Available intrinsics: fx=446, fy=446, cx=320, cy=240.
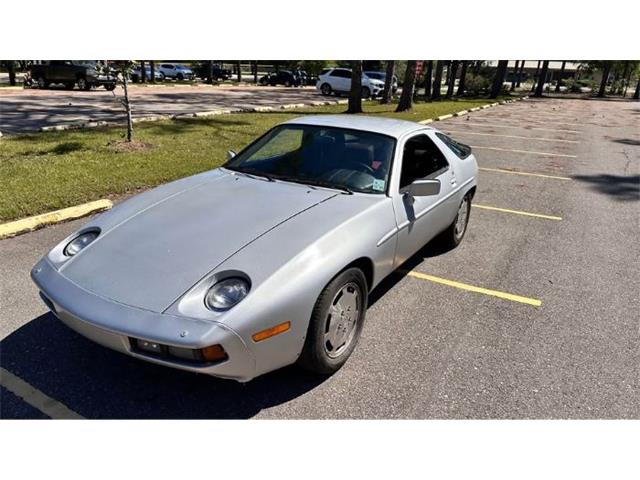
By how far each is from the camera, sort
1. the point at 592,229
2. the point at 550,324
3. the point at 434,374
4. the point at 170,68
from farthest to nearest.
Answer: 1. the point at 170,68
2. the point at 592,229
3. the point at 550,324
4. the point at 434,374

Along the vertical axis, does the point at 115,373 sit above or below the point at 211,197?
below

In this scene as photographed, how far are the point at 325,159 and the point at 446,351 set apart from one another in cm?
166

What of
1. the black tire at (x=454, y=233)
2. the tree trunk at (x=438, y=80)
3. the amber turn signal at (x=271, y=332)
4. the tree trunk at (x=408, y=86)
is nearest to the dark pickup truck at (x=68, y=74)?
the tree trunk at (x=408, y=86)

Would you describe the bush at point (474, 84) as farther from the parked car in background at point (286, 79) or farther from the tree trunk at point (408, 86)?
the tree trunk at point (408, 86)

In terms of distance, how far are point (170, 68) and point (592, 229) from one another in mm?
40893

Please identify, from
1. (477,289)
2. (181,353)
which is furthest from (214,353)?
(477,289)

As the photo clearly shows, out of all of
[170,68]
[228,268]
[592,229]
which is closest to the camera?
[228,268]

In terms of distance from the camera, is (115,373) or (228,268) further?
(115,373)

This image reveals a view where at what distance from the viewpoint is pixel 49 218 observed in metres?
4.74

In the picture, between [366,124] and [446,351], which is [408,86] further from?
[446,351]

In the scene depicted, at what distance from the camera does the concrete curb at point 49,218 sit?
442 centimetres

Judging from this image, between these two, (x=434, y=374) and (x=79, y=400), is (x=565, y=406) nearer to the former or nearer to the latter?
(x=434, y=374)

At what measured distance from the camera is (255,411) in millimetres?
2430

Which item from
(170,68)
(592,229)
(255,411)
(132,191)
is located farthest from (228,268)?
(170,68)
